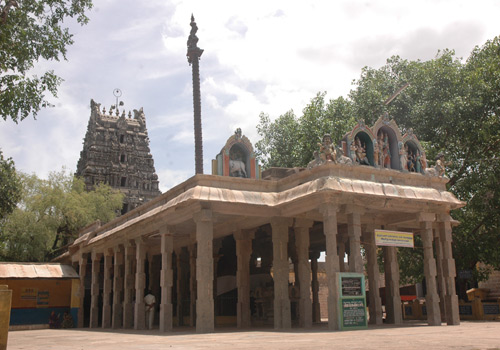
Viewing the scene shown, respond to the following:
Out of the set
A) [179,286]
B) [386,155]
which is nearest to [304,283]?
[386,155]

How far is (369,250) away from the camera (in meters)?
20.4

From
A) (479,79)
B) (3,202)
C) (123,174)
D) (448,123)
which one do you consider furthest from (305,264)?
(123,174)

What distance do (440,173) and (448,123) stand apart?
11172mm

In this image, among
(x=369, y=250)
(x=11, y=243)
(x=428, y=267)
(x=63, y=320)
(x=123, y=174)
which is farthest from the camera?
(x=123, y=174)

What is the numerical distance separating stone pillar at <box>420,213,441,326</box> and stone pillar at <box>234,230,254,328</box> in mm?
6823

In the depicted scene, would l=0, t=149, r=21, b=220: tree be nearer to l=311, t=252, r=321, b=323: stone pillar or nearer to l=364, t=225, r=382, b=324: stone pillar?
l=311, t=252, r=321, b=323: stone pillar

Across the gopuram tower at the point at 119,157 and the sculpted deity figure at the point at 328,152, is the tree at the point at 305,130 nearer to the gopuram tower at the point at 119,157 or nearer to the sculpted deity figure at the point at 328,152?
the sculpted deity figure at the point at 328,152

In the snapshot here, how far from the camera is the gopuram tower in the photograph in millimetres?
62969

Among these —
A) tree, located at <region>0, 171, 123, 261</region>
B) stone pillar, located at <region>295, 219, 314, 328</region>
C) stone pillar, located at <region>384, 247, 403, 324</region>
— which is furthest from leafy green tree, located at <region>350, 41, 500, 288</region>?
tree, located at <region>0, 171, 123, 261</region>

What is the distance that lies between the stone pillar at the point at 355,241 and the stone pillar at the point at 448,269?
4.26 m

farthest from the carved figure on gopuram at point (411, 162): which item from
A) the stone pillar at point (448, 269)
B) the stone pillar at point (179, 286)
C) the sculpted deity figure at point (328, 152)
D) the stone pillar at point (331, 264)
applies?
the stone pillar at point (179, 286)

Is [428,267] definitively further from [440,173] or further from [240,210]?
[240,210]

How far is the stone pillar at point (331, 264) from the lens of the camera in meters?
15.1

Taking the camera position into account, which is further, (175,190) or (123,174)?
(123,174)
